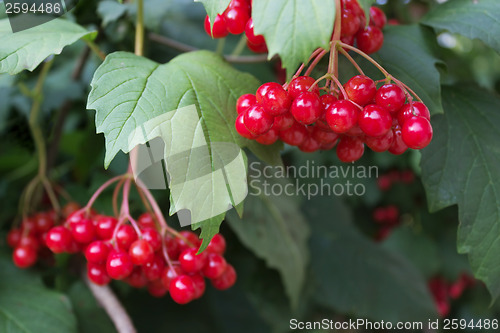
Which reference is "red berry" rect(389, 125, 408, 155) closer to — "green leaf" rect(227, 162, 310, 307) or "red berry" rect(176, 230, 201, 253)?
"red berry" rect(176, 230, 201, 253)

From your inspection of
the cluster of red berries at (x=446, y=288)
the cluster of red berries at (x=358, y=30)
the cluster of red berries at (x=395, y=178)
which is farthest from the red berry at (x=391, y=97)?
the cluster of red berries at (x=446, y=288)

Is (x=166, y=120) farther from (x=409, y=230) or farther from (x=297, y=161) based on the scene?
(x=409, y=230)

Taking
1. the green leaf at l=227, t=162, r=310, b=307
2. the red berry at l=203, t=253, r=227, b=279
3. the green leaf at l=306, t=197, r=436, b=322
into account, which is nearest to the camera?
the red berry at l=203, t=253, r=227, b=279

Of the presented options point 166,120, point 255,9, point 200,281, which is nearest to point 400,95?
point 255,9

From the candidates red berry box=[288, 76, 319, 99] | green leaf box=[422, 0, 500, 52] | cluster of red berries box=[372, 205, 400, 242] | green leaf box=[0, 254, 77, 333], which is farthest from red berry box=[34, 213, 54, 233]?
cluster of red berries box=[372, 205, 400, 242]

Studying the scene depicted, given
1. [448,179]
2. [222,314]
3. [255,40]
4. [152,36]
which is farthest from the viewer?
[222,314]

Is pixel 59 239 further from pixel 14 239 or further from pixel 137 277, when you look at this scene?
pixel 14 239
